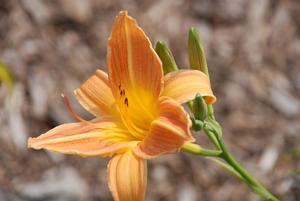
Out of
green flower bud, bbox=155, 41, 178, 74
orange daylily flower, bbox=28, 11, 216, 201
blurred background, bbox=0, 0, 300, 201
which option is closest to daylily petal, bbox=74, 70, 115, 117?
orange daylily flower, bbox=28, 11, 216, 201

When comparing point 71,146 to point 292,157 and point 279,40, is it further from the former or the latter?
point 279,40

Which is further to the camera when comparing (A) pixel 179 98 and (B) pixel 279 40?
(B) pixel 279 40

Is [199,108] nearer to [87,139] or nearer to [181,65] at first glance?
[87,139]

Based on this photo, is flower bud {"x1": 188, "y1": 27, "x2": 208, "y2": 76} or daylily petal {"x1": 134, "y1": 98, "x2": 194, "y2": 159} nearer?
daylily petal {"x1": 134, "y1": 98, "x2": 194, "y2": 159}

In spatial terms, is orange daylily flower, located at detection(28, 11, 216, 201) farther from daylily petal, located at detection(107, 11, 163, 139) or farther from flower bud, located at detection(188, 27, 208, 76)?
flower bud, located at detection(188, 27, 208, 76)

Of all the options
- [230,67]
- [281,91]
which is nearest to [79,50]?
[230,67]

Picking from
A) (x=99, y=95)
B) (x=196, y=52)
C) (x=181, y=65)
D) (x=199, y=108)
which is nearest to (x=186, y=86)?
(x=199, y=108)

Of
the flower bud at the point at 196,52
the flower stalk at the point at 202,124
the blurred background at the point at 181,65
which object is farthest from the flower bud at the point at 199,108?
the blurred background at the point at 181,65
